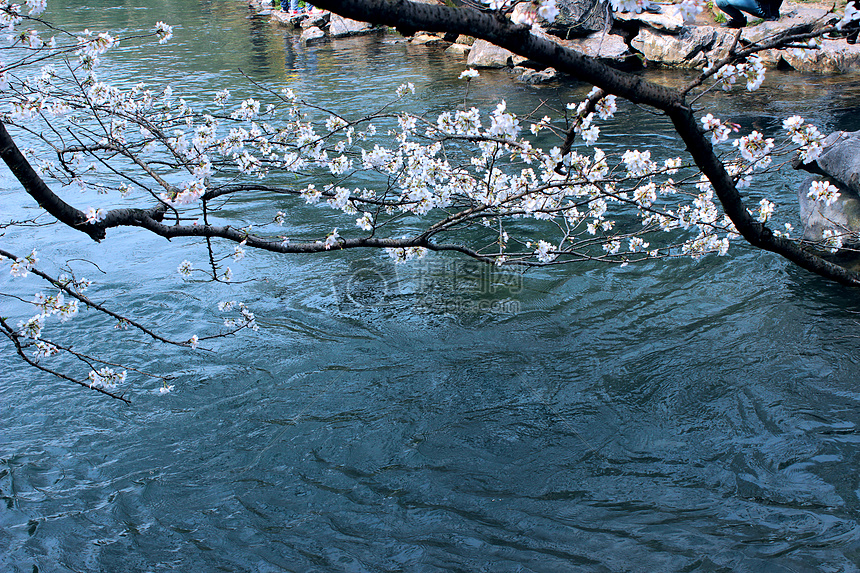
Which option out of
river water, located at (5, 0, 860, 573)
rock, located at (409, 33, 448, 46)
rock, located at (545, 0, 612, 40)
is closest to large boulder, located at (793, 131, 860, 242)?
river water, located at (5, 0, 860, 573)

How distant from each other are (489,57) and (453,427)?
15579 mm

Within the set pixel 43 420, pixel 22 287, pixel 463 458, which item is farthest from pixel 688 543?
pixel 22 287

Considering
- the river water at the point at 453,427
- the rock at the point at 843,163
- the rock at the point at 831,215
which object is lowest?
the river water at the point at 453,427

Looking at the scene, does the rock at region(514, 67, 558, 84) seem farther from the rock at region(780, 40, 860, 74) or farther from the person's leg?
the rock at region(780, 40, 860, 74)

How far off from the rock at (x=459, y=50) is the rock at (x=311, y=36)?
6424 millimetres

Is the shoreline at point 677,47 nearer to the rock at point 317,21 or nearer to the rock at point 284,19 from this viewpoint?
the rock at point 317,21

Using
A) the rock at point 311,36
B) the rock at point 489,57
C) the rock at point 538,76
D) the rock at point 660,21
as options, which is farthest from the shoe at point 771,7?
the rock at point 311,36

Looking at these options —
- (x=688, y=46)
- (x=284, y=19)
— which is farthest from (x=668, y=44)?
(x=284, y=19)

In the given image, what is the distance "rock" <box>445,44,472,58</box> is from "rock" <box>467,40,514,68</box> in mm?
1418

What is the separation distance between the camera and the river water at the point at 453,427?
4297 millimetres

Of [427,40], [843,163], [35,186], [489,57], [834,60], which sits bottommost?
[843,163]

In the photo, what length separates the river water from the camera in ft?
14.1

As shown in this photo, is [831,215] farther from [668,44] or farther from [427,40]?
[427,40]

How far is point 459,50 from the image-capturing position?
2077cm
